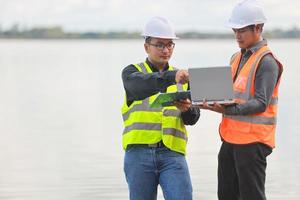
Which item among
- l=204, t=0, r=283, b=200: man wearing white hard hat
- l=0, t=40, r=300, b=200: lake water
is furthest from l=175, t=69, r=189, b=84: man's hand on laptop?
l=0, t=40, r=300, b=200: lake water

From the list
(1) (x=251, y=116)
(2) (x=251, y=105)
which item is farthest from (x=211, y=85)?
(1) (x=251, y=116)

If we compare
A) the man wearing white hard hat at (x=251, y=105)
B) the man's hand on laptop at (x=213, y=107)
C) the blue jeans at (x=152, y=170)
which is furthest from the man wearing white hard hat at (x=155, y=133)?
the man wearing white hard hat at (x=251, y=105)

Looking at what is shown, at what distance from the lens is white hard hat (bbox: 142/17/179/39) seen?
22.9 ft

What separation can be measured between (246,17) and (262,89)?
481mm

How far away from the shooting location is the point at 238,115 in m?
6.93

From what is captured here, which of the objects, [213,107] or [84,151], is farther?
[84,151]

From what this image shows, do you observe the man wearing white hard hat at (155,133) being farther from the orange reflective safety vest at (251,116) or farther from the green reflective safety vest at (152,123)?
the orange reflective safety vest at (251,116)

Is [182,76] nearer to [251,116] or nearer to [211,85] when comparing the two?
[211,85]

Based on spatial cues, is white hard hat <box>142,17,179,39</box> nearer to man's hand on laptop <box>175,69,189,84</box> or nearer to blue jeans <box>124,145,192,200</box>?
man's hand on laptop <box>175,69,189,84</box>

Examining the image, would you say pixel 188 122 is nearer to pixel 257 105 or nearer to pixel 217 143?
pixel 257 105

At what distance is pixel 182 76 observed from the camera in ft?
21.9

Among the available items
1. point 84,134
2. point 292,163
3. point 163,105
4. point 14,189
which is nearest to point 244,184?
point 163,105

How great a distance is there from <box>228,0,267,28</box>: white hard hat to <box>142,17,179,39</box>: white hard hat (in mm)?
382

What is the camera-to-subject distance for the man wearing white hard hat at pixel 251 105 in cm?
687
